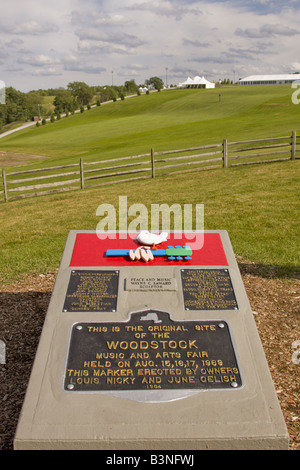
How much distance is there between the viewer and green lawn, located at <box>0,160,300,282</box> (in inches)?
315

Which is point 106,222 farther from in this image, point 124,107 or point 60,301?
point 124,107

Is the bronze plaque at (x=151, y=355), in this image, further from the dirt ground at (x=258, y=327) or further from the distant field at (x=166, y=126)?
the distant field at (x=166, y=126)

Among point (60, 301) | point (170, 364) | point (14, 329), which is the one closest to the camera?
point (170, 364)

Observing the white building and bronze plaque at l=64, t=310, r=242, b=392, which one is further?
the white building

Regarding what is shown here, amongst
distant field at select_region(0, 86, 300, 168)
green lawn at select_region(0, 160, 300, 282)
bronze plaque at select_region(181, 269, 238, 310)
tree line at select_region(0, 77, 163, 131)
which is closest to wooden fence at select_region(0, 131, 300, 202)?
green lawn at select_region(0, 160, 300, 282)

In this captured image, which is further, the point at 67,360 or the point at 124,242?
the point at 124,242

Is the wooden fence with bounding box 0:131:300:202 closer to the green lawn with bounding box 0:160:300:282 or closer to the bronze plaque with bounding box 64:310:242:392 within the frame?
the green lawn with bounding box 0:160:300:282

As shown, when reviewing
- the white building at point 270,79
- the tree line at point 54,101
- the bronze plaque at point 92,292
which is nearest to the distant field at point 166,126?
the tree line at point 54,101

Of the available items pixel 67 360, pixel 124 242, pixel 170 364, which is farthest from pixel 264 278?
pixel 67 360

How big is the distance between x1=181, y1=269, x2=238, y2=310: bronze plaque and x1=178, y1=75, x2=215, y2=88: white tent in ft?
403

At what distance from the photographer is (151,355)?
145 inches

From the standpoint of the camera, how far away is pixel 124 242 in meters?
4.95
